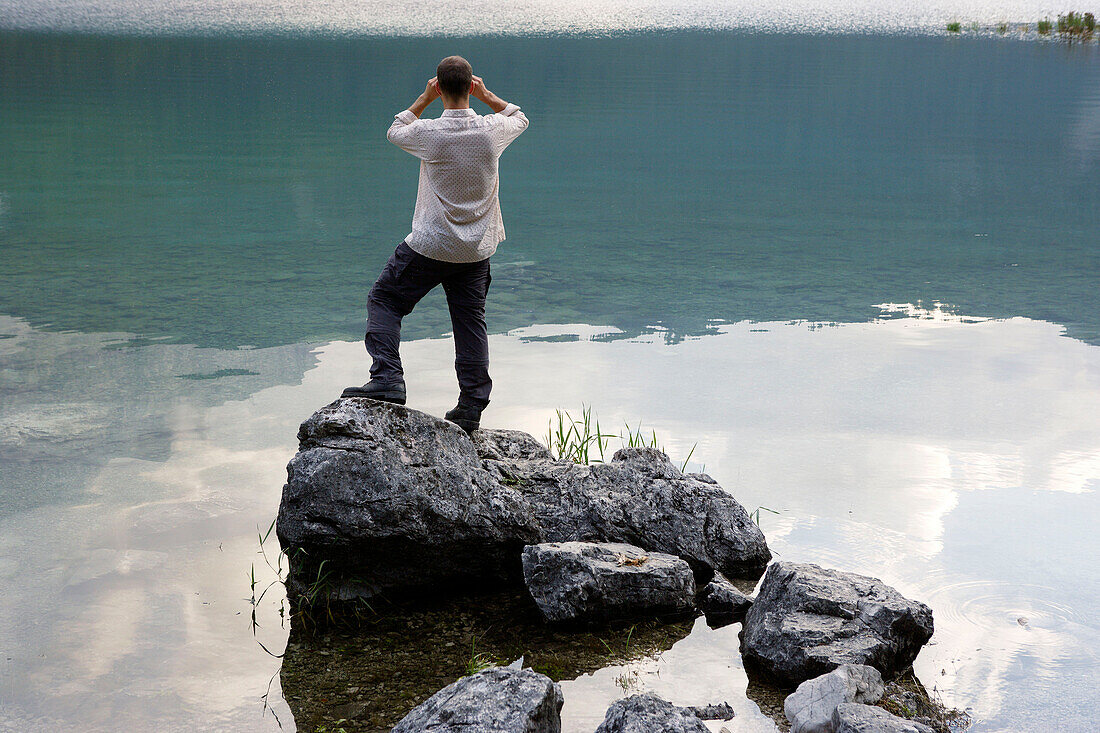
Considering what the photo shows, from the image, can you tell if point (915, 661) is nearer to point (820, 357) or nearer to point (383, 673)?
point (383, 673)

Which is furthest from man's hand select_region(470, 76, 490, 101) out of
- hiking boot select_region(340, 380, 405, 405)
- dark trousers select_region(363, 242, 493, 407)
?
hiking boot select_region(340, 380, 405, 405)

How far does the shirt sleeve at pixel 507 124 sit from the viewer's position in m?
4.66

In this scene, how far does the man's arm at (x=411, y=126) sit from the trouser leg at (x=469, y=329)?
0.61 meters

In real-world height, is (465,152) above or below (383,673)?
above

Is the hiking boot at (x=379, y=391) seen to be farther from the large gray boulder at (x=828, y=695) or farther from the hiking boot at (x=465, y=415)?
the large gray boulder at (x=828, y=695)

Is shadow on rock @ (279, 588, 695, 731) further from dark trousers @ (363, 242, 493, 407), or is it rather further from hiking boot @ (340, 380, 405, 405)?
dark trousers @ (363, 242, 493, 407)

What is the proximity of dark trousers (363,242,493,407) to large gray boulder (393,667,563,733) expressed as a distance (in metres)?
1.74

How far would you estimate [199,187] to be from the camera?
17.2 m

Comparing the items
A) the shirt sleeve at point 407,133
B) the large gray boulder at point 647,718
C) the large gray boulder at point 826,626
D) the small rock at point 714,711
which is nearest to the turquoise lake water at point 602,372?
the small rock at point 714,711

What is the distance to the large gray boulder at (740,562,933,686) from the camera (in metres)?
3.62

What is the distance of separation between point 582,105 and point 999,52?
39.0 metres

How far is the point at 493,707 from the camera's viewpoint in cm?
302

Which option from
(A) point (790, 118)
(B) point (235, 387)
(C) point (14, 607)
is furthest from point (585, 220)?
(A) point (790, 118)

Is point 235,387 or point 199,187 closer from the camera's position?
point 235,387
